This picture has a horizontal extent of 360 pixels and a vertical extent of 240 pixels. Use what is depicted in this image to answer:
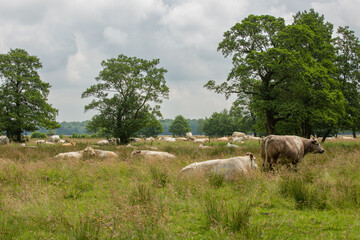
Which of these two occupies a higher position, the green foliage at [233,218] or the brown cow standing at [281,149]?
the brown cow standing at [281,149]

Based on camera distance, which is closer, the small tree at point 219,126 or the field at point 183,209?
the field at point 183,209

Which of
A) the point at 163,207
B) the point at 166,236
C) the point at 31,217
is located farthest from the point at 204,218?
the point at 31,217

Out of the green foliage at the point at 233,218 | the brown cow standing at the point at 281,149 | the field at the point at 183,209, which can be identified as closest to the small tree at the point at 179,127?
the brown cow standing at the point at 281,149

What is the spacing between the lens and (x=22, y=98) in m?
31.8

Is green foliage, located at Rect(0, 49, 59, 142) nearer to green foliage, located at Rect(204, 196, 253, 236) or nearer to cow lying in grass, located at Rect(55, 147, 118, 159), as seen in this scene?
cow lying in grass, located at Rect(55, 147, 118, 159)

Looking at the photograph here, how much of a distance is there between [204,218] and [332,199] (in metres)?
3.10

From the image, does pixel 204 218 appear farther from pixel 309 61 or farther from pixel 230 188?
Result: pixel 309 61

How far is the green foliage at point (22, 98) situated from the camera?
30328mm

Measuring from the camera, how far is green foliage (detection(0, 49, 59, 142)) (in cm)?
3033

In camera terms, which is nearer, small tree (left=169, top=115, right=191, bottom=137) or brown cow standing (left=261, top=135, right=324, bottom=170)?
brown cow standing (left=261, top=135, right=324, bottom=170)

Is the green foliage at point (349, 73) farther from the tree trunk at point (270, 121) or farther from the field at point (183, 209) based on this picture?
the field at point (183, 209)

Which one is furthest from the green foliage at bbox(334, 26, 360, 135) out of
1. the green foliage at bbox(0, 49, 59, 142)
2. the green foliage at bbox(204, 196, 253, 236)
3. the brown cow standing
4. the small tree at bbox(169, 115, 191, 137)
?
the small tree at bbox(169, 115, 191, 137)

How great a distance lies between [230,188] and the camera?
710cm

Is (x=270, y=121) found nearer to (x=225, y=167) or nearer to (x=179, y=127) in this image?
(x=225, y=167)
